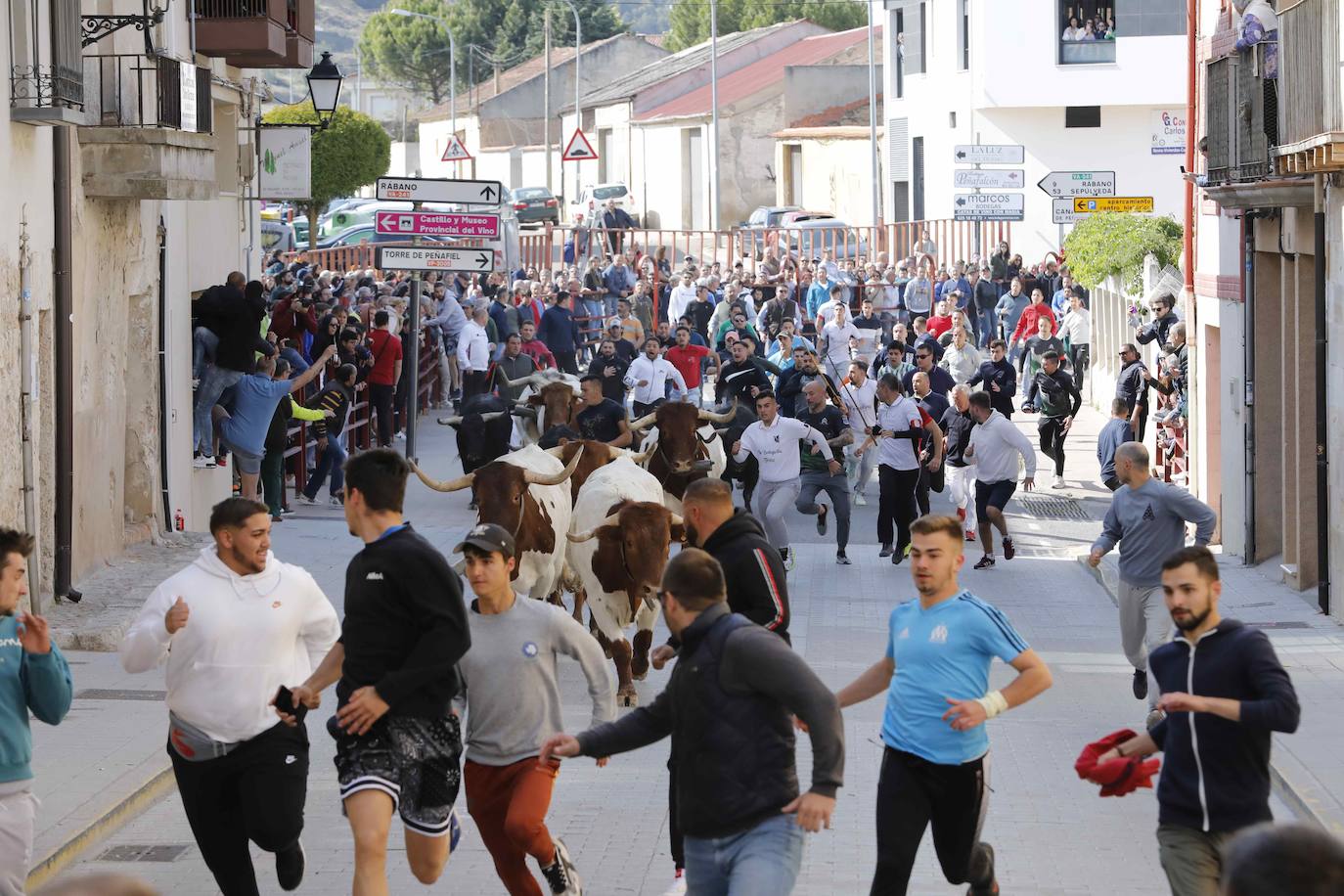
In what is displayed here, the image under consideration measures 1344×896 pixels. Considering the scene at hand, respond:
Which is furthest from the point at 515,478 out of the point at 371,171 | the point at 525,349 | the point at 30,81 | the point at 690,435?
the point at 371,171

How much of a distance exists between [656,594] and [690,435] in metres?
4.14

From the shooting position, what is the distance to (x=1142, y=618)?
1210 centimetres

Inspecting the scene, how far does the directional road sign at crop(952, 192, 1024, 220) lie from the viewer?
3291 cm

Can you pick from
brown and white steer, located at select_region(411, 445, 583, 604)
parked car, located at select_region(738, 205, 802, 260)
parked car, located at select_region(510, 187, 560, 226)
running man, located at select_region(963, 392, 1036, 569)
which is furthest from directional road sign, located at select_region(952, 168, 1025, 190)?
parked car, located at select_region(510, 187, 560, 226)

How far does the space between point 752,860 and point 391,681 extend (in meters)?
1.50

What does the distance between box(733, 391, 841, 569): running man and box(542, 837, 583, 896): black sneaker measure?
408 inches

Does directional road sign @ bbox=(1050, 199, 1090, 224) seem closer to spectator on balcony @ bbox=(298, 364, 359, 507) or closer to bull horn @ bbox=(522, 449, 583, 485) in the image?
spectator on balcony @ bbox=(298, 364, 359, 507)

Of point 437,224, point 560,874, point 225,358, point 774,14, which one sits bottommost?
point 560,874

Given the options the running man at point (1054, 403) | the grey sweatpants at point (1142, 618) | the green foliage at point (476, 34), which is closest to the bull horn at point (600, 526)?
the grey sweatpants at point (1142, 618)

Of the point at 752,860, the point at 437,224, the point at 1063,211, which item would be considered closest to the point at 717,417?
the point at 437,224

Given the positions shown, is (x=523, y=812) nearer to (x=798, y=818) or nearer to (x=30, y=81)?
(x=798, y=818)

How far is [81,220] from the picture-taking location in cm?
1712

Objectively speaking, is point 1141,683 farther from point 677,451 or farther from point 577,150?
point 577,150

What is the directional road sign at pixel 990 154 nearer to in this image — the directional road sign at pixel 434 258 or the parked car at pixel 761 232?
the parked car at pixel 761 232
